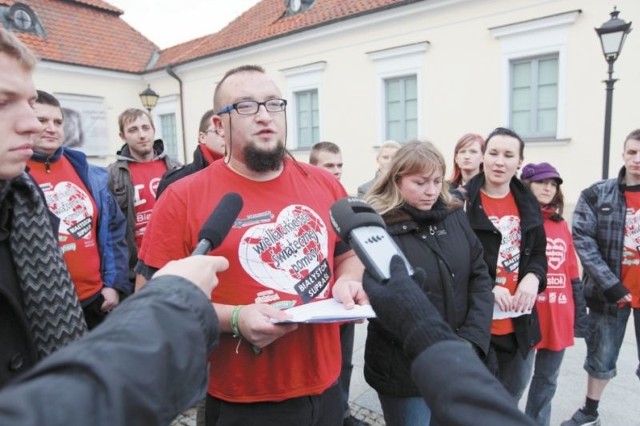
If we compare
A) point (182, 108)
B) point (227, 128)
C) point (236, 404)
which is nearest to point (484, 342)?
point (236, 404)

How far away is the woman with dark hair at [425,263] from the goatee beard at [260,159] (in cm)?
76

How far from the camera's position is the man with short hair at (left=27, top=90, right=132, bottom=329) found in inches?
119

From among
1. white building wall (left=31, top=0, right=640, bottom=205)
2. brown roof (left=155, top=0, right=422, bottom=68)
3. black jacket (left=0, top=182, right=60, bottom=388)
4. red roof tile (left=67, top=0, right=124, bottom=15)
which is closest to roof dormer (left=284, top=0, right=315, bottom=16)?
brown roof (left=155, top=0, right=422, bottom=68)

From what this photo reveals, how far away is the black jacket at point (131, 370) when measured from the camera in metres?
0.64

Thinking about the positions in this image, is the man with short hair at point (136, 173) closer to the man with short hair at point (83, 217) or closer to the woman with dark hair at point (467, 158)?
the man with short hair at point (83, 217)

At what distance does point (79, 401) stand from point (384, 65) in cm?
1175

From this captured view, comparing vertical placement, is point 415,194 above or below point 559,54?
below

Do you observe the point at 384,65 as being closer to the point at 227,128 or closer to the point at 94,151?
the point at 227,128

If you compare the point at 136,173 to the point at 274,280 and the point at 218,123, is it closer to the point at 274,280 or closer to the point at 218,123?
the point at 218,123

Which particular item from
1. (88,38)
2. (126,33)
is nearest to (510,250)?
(88,38)

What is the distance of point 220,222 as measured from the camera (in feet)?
4.34

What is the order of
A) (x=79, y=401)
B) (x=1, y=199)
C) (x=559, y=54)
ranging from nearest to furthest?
(x=79, y=401) < (x=1, y=199) < (x=559, y=54)

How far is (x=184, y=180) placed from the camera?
200cm

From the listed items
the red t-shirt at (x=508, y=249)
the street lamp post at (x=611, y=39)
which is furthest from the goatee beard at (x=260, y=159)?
the street lamp post at (x=611, y=39)
